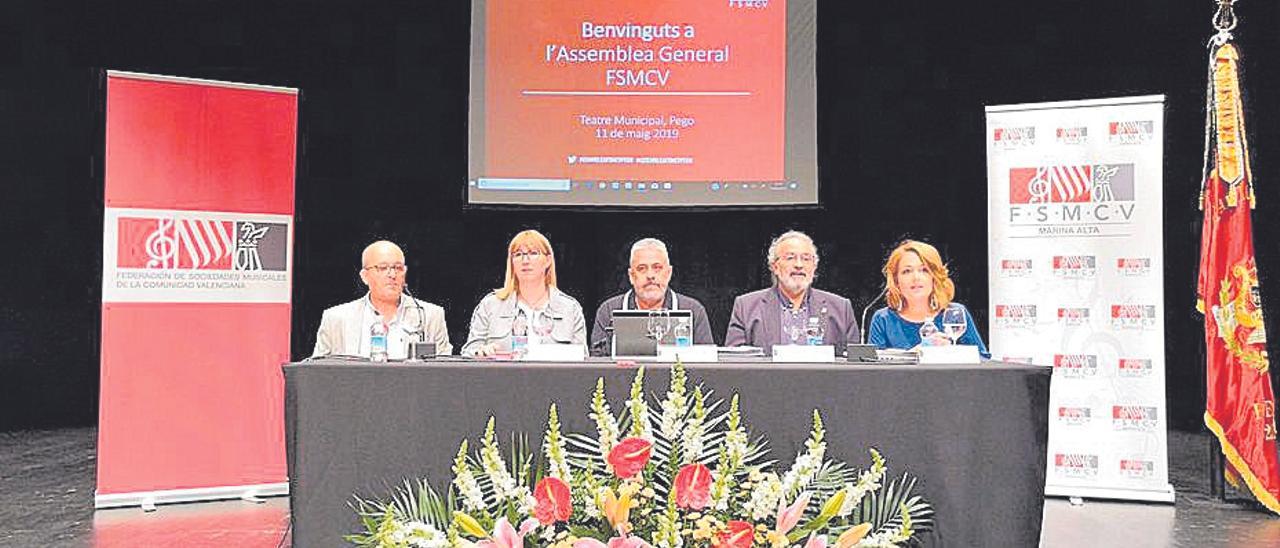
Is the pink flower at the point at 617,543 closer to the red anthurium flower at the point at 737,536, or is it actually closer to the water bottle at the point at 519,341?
the red anthurium flower at the point at 737,536

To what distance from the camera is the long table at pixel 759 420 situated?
305cm

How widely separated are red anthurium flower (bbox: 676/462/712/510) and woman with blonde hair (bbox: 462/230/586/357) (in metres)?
3.14

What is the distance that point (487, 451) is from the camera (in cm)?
119

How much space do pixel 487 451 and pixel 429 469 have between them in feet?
6.45

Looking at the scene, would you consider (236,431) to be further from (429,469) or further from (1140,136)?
(1140,136)

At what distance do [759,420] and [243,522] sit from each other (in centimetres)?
269

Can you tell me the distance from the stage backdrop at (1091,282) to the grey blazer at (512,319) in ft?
6.90

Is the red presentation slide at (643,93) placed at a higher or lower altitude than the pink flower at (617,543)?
higher

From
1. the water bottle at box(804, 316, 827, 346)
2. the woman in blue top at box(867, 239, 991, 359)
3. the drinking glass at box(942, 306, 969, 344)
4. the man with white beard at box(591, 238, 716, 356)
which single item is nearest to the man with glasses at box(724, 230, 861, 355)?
the man with white beard at box(591, 238, 716, 356)

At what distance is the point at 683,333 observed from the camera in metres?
3.42

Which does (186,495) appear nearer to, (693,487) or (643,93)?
(643,93)

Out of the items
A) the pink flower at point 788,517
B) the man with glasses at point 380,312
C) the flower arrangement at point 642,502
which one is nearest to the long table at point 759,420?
the man with glasses at point 380,312

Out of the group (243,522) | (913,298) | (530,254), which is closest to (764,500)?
(913,298)

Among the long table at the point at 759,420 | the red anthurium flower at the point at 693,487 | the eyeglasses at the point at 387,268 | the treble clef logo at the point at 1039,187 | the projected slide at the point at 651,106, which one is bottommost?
the long table at the point at 759,420
